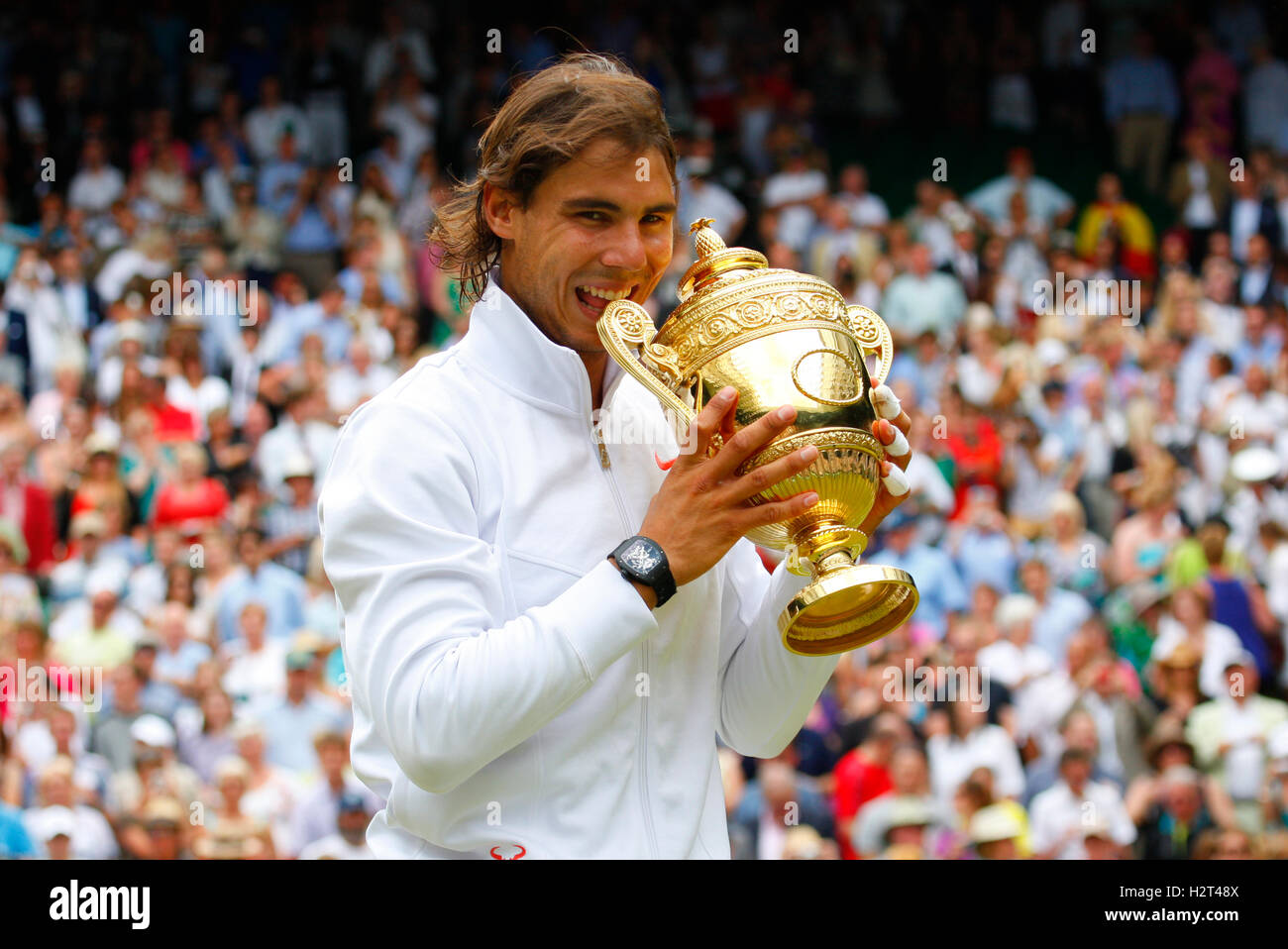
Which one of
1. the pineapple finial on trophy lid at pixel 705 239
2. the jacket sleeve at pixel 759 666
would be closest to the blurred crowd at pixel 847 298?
the jacket sleeve at pixel 759 666

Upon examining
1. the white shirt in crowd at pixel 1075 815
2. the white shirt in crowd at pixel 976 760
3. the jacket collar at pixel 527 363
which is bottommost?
the white shirt in crowd at pixel 1075 815

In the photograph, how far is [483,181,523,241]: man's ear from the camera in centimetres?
Result: 258

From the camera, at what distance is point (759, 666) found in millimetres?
2627

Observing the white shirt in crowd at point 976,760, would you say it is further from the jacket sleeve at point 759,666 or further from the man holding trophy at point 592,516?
the man holding trophy at point 592,516

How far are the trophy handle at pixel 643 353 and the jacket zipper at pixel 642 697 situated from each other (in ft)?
0.49

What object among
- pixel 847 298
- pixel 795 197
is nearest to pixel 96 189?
pixel 795 197

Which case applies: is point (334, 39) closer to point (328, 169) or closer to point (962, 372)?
point (328, 169)

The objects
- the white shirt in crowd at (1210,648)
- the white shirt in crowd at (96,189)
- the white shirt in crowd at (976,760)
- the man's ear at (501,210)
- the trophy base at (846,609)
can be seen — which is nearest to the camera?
the trophy base at (846,609)

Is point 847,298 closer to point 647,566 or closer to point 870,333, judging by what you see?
point 870,333

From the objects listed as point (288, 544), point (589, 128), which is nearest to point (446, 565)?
point (589, 128)

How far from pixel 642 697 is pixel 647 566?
0.94 feet

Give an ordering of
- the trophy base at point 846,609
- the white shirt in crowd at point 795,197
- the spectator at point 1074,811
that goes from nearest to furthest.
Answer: the trophy base at point 846,609, the spectator at point 1074,811, the white shirt in crowd at point 795,197

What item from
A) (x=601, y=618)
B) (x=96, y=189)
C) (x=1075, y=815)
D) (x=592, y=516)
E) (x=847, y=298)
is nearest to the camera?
(x=601, y=618)

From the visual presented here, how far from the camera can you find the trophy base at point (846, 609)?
7.66 ft
